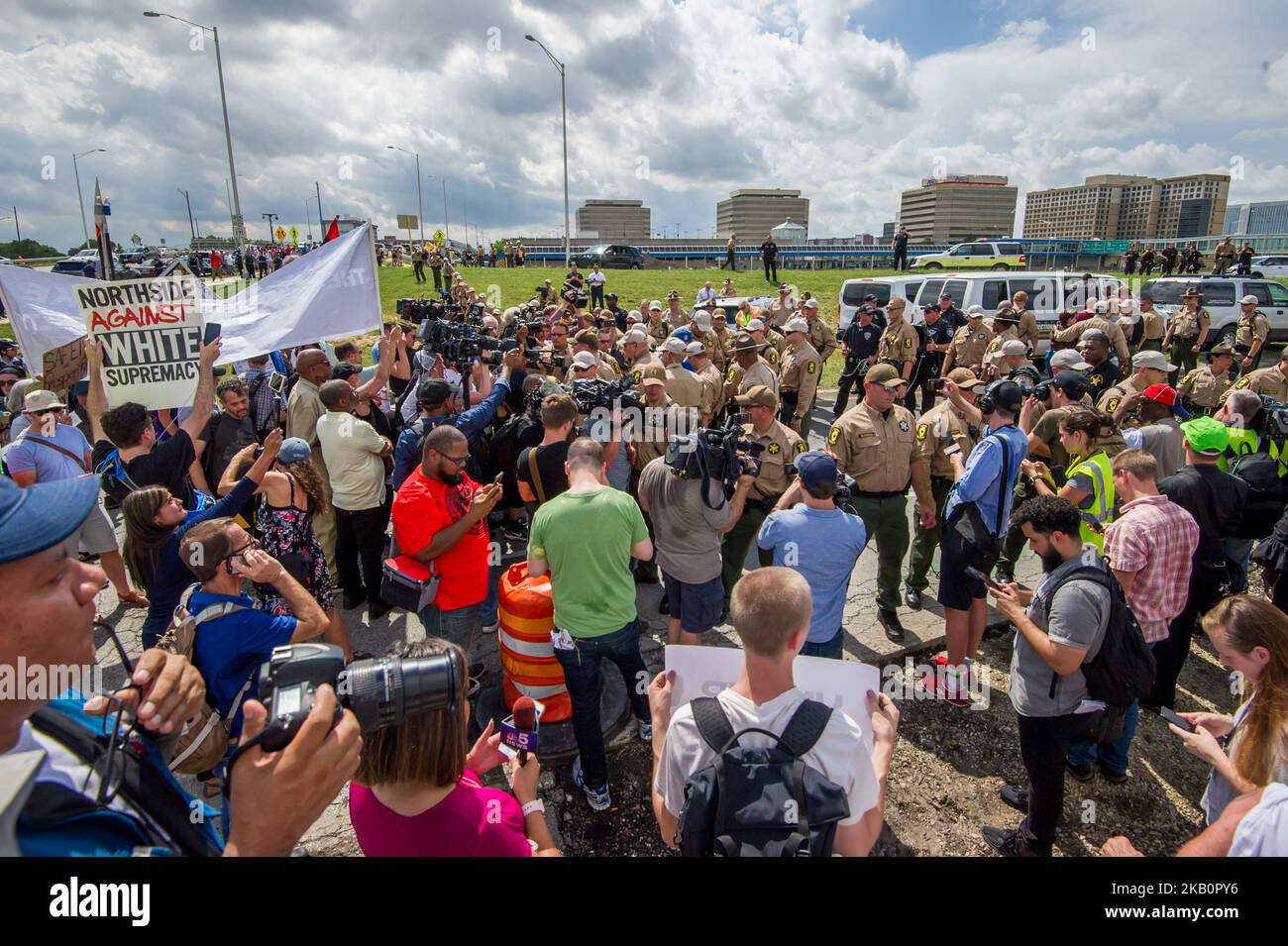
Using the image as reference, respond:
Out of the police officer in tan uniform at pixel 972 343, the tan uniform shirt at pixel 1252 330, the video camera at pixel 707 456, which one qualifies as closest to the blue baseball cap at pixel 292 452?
the video camera at pixel 707 456

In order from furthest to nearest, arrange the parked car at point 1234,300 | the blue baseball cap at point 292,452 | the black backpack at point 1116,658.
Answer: the parked car at point 1234,300, the blue baseball cap at point 292,452, the black backpack at point 1116,658

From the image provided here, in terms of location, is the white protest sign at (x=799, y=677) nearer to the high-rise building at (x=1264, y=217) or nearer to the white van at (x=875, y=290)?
the white van at (x=875, y=290)

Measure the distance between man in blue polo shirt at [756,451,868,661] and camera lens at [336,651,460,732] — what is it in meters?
2.25

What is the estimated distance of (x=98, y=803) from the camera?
126cm

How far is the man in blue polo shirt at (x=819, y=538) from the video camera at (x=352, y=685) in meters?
2.22

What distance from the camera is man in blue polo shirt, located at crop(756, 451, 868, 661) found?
3.49m

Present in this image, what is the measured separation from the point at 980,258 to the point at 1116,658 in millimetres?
31364

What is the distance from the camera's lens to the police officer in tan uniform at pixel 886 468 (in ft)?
16.4

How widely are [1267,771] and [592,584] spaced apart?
267 cm

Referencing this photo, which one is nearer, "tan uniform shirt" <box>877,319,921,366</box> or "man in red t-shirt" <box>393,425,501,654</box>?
"man in red t-shirt" <box>393,425,501,654</box>

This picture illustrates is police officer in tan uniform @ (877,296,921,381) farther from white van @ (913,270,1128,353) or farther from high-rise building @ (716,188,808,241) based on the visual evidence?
high-rise building @ (716,188,808,241)

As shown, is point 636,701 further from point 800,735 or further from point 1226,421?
point 1226,421

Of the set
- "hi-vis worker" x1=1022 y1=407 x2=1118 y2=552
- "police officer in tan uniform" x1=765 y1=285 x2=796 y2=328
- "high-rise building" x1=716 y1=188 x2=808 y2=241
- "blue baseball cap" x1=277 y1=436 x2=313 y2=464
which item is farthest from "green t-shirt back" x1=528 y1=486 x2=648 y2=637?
"high-rise building" x1=716 y1=188 x2=808 y2=241
